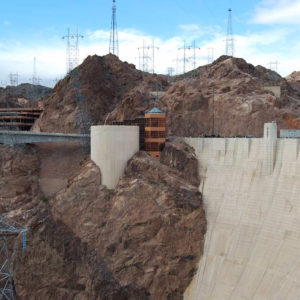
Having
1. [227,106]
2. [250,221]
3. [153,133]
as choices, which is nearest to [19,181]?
[153,133]

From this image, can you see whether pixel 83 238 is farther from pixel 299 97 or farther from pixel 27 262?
pixel 299 97

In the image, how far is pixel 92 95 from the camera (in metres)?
66.5

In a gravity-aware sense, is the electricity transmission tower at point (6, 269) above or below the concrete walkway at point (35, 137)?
below

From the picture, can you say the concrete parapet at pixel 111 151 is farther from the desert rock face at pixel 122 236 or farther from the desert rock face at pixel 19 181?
the desert rock face at pixel 19 181

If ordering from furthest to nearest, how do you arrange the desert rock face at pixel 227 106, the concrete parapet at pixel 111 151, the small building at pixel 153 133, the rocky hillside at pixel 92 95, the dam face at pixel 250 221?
the rocky hillside at pixel 92 95 → the desert rock face at pixel 227 106 → the small building at pixel 153 133 → the concrete parapet at pixel 111 151 → the dam face at pixel 250 221

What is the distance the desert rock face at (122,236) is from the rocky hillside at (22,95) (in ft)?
164

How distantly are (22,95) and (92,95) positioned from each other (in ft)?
176

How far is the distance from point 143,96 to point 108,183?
2107 centimetres

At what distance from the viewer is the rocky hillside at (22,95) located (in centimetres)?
9405

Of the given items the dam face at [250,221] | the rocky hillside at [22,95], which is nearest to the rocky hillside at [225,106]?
the dam face at [250,221]

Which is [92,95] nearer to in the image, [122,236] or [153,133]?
[153,133]

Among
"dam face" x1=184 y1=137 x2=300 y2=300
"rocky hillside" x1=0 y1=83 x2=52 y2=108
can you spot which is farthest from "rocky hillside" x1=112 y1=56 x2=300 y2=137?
"rocky hillside" x1=0 y1=83 x2=52 y2=108

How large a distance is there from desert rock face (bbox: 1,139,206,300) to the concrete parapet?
3.38 feet

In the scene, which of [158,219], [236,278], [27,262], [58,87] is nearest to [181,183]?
[158,219]
